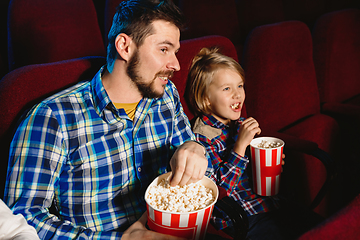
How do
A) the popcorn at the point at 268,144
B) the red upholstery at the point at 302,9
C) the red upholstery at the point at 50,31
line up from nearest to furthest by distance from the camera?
Result: 1. the popcorn at the point at 268,144
2. the red upholstery at the point at 50,31
3. the red upholstery at the point at 302,9

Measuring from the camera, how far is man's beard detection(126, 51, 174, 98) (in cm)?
90

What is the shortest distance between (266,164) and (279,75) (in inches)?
27.0

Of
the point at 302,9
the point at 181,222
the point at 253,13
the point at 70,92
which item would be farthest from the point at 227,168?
the point at 302,9

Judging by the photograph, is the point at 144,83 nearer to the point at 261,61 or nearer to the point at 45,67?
the point at 45,67

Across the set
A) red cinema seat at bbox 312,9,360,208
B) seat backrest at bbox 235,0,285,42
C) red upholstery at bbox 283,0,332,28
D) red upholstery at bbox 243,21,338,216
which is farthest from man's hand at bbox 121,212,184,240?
red upholstery at bbox 283,0,332,28

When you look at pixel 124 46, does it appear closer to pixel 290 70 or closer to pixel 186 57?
pixel 186 57

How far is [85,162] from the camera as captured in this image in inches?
31.3

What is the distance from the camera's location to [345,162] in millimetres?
1616

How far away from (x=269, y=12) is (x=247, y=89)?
0.72 m

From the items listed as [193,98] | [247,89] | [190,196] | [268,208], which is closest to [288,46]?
[247,89]

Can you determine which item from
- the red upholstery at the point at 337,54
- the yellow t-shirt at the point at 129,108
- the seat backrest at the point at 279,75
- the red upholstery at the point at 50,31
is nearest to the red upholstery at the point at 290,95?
the seat backrest at the point at 279,75

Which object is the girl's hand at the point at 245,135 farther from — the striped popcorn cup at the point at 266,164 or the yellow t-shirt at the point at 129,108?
the yellow t-shirt at the point at 129,108

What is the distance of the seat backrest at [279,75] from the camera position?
1.41 meters

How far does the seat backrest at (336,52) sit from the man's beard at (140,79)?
4.10 ft
